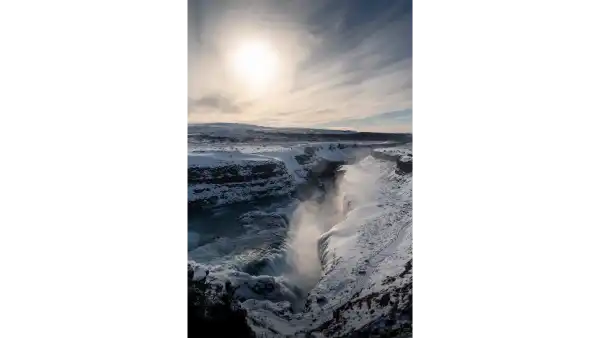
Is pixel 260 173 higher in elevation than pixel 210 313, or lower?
higher

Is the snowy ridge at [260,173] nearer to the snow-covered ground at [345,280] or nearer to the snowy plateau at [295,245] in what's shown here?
the snowy plateau at [295,245]

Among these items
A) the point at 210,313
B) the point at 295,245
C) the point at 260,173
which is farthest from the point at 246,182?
the point at 210,313

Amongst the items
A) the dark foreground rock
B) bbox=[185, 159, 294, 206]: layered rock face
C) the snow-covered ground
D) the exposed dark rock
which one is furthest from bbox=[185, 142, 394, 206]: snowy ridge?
the dark foreground rock

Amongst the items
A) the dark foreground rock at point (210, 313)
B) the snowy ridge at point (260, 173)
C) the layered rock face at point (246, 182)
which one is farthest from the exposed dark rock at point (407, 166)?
the layered rock face at point (246, 182)

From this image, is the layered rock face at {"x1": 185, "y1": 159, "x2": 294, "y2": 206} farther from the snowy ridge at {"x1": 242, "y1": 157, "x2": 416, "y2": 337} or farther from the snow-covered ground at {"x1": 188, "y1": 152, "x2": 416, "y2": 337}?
the snowy ridge at {"x1": 242, "y1": 157, "x2": 416, "y2": 337}

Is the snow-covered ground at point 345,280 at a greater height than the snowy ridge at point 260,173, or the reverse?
the snowy ridge at point 260,173

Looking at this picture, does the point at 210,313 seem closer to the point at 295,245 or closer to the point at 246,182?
the point at 295,245

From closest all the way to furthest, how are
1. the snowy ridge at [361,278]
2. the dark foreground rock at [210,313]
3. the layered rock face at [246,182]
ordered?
the dark foreground rock at [210,313]
the snowy ridge at [361,278]
the layered rock face at [246,182]
